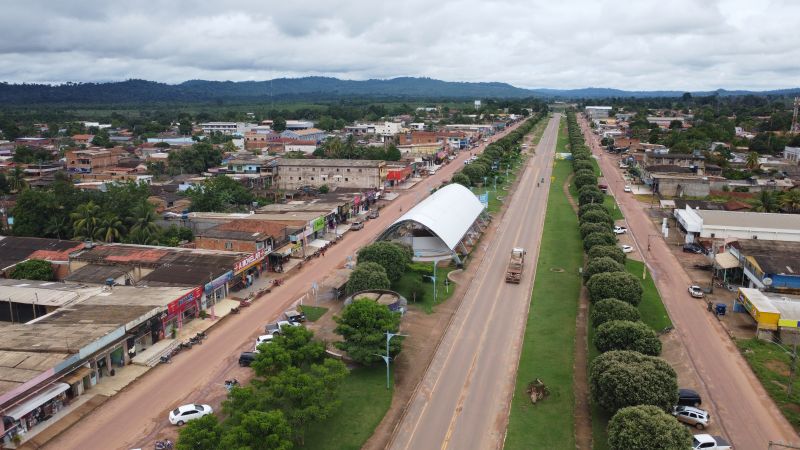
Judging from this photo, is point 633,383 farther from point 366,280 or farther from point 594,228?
point 594,228

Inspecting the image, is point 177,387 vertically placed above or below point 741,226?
below

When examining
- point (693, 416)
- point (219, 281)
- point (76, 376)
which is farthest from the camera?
point (219, 281)

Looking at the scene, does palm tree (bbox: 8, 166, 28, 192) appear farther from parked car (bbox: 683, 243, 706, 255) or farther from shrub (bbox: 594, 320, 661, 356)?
parked car (bbox: 683, 243, 706, 255)

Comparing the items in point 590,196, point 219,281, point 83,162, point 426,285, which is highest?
point 83,162

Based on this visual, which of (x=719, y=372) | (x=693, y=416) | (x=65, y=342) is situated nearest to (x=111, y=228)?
(x=65, y=342)

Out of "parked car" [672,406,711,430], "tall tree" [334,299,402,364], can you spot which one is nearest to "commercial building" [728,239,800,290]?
"parked car" [672,406,711,430]

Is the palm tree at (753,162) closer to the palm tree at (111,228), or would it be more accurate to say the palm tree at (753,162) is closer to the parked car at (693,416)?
the parked car at (693,416)

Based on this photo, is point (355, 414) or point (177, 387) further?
point (177, 387)
